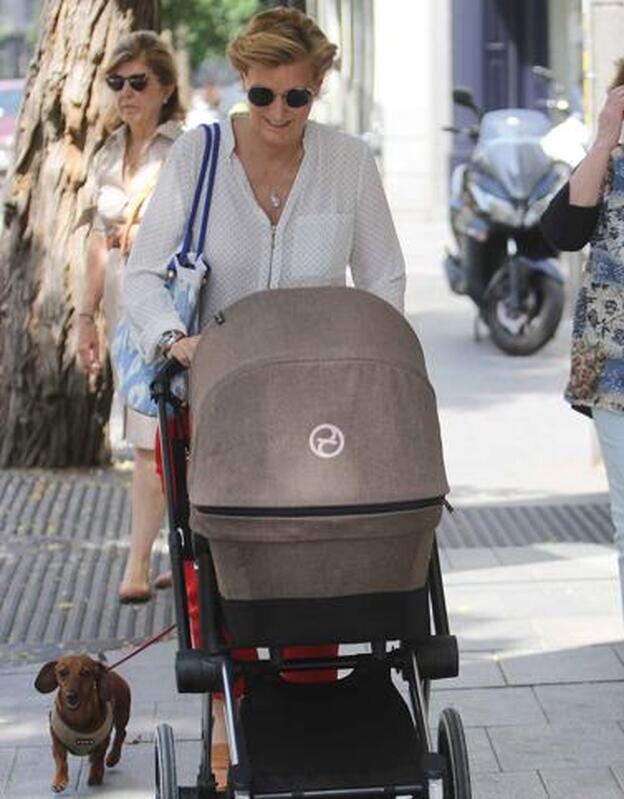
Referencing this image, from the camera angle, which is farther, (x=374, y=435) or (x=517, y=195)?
(x=517, y=195)

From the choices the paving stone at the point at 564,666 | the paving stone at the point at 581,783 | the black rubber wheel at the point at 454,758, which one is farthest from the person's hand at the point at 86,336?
the black rubber wheel at the point at 454,758

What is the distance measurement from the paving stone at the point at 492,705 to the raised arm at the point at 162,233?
172cm

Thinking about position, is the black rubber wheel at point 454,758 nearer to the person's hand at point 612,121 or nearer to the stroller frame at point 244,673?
the stroller frame at point 244,673

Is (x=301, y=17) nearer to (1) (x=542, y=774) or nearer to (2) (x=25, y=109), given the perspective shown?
(1) (x=542, y=774)

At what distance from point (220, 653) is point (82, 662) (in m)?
0.83

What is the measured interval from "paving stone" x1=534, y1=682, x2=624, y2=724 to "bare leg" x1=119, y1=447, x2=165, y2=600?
1594mm

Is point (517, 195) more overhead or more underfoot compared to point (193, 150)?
more underfoot

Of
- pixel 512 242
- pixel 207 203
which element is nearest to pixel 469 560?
pixel 207 203

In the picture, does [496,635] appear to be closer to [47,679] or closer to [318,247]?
[47,679]

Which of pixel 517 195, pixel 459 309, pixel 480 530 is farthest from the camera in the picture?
pixel 459 309

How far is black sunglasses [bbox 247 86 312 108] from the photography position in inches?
203

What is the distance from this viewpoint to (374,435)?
4.55 meters

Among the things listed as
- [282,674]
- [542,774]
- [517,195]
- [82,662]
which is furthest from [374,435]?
[517,195]

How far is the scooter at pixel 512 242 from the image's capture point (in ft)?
48.1
